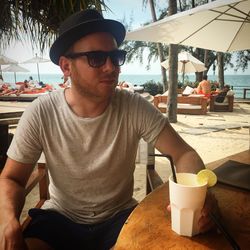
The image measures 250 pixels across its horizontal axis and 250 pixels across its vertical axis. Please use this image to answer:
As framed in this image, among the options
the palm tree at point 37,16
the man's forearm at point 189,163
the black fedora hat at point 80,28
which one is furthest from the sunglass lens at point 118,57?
the palm tree at point 37,16

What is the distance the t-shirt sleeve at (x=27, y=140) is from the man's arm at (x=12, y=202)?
4cm

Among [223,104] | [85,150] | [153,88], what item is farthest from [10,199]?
[153,88]

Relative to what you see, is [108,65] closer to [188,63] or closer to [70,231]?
[70,231]

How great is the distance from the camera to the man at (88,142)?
5.25ft

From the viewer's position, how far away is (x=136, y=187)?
13.8 feet

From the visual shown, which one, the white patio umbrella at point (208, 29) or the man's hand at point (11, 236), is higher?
the white patio umbrella at point (208, 29)

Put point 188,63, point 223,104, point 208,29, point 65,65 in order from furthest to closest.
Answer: point 188,63 → point 223,104 → point 208,29 → point 65,65

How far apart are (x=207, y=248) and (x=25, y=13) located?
3248mm

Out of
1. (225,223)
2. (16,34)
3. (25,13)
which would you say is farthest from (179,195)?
(16,34)

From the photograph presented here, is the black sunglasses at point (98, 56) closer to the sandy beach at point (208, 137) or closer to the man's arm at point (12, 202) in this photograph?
the man's arm at point (12, 202)

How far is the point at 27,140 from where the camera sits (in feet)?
5.36

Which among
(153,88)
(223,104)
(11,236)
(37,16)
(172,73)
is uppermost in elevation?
(37,16)

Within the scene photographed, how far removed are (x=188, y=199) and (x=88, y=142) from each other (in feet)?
2.81

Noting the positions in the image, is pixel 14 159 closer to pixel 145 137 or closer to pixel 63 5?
pixel 145 137
